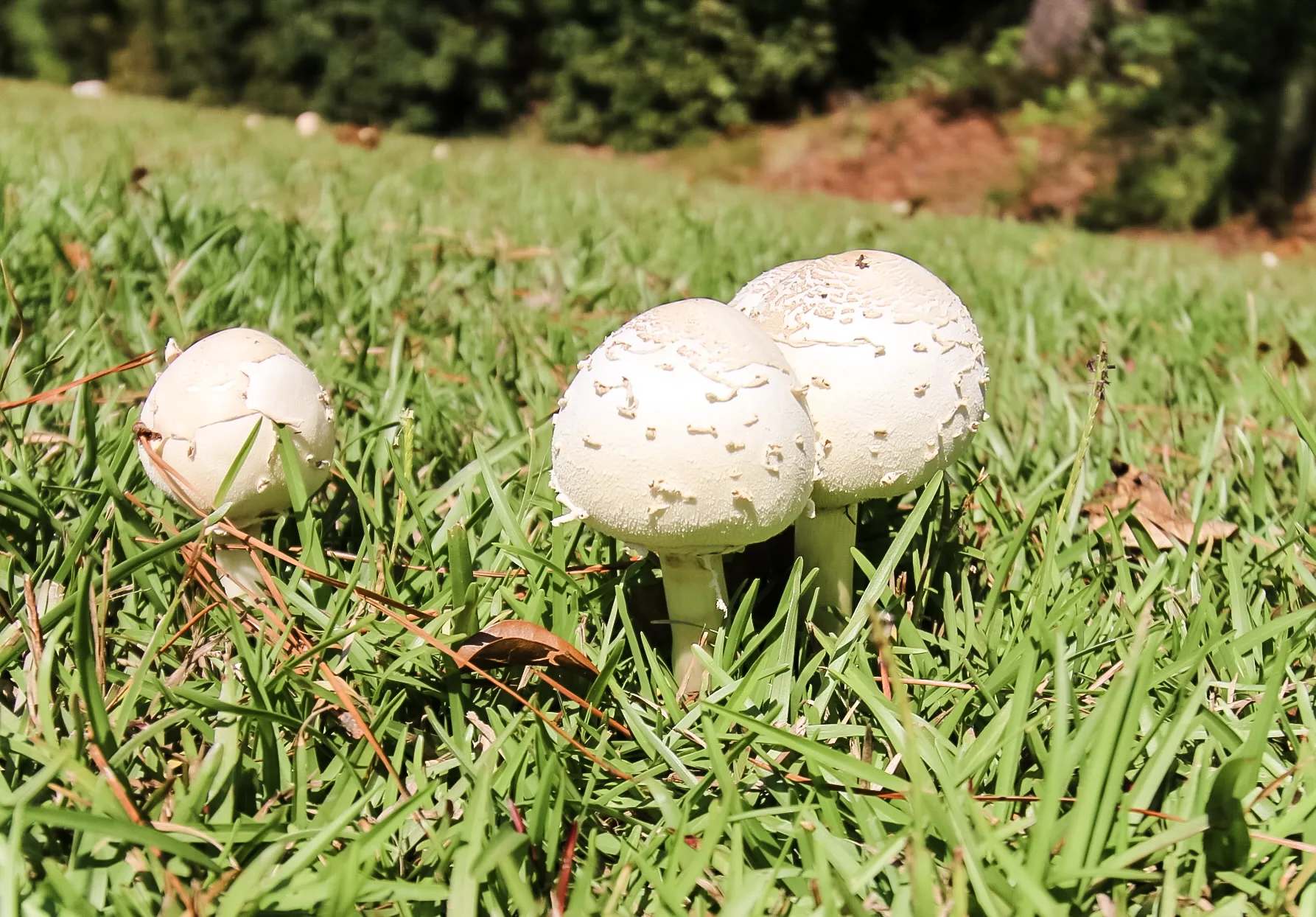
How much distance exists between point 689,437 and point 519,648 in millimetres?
444

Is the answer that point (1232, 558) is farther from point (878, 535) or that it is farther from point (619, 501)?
point (619, 501)

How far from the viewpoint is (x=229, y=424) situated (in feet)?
5.34

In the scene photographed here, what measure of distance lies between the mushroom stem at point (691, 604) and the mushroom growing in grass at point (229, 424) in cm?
68

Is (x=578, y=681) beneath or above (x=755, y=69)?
above

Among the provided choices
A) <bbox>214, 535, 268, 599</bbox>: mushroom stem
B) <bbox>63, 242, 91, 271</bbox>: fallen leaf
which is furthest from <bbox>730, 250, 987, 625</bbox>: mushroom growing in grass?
<bbox>63, 242, 91, 271</bbox>: fallen leaf

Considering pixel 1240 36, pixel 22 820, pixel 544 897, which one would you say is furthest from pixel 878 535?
pixel 1240 36

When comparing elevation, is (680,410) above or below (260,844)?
above

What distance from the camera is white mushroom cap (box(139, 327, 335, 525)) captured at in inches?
64.2

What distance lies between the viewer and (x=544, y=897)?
128cm

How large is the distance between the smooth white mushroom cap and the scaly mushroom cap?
→ 77 mm

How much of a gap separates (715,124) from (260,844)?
15.2 metres

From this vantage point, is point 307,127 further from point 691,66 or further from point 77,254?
point 77,254

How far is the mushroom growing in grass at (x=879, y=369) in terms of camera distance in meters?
1.53

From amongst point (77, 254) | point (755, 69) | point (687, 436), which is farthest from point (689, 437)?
point (755, 69)
